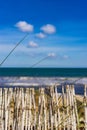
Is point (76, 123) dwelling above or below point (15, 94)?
below

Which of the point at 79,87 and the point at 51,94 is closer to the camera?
the point at 51,94

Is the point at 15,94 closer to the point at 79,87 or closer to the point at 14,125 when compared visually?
the point at 14,125

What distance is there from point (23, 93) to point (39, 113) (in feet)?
1.59

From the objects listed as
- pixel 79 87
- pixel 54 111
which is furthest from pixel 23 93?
pixel 79 87

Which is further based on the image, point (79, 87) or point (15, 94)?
point (79, 87)

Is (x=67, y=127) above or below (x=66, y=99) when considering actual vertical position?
below

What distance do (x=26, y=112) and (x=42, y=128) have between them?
408 millimetres

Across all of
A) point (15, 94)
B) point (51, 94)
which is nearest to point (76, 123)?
point (51, 94)

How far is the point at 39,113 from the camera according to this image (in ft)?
24.8

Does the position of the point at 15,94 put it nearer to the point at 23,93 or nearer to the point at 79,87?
the point at 23,93

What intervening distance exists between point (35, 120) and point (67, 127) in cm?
60

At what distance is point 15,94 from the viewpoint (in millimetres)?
7598

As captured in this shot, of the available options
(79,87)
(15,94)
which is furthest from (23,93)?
(79,87)

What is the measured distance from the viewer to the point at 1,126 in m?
7.41
